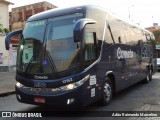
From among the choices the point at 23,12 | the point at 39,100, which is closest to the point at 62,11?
the point at 39,100

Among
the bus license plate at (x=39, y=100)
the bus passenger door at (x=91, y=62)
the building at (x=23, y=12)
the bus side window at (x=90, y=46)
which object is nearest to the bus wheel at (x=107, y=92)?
the bus passenger door at (x=91, y=62)

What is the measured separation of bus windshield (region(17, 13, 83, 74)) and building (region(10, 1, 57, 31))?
40.6m

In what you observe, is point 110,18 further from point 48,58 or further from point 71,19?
point 48,58

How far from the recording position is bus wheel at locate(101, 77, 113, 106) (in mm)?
9203

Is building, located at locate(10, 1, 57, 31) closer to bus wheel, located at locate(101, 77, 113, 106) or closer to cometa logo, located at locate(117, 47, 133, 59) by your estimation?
cometa logo, located at locate(117, 47, 133, 59)

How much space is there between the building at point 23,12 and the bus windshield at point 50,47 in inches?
1600

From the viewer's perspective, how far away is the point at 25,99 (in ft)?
26.8

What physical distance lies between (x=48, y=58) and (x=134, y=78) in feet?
20.0

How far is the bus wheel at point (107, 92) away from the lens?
9.20m

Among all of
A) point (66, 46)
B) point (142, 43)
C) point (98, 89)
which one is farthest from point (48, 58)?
point (142, 43)

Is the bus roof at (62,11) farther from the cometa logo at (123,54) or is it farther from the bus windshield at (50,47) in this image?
the cometa logo at (123,54)

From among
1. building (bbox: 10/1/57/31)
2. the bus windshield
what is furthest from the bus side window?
building (bbox: 10/1/57/31)

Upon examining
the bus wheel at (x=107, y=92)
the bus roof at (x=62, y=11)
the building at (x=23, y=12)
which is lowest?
the bus wheel at (x=107, y=92)

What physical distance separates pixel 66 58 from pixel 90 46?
0.92 m
